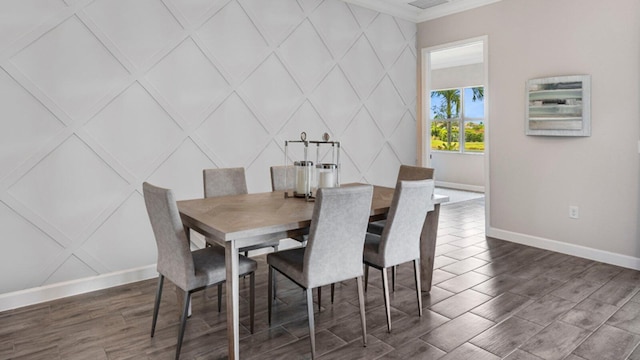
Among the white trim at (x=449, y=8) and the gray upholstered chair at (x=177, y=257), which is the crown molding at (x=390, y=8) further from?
the gray upholstered chair at (x=177, y=257)

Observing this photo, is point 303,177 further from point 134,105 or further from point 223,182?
point 134,105

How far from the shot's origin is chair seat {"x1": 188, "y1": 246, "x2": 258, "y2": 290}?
225 centimetres

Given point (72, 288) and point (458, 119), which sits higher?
point (458, 119)

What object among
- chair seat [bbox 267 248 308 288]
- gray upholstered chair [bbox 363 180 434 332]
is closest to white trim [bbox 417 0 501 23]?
gray upholstered chair [bbox 363 180 434 332]

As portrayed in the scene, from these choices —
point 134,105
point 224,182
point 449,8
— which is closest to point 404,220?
point 224,182

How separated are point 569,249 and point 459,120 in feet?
16.8

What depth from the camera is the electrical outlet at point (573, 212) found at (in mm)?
4001

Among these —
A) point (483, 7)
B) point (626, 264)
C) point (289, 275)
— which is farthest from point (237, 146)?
point (626, 264)

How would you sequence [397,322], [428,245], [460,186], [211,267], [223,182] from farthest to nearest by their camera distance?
1. [460,186]
2. [223,182]
3. [428,245]
4. [397,322]
5. [211,267]

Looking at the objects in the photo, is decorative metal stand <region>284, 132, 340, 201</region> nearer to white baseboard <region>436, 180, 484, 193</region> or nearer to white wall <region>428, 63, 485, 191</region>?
white wall <region>428, 63, 485, 191</region>

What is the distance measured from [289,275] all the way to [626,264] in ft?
10.5

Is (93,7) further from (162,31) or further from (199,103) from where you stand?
(199,103)

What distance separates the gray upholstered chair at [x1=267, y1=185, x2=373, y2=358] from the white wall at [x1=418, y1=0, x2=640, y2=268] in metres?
2.79

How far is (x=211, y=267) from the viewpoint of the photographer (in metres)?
2.33
